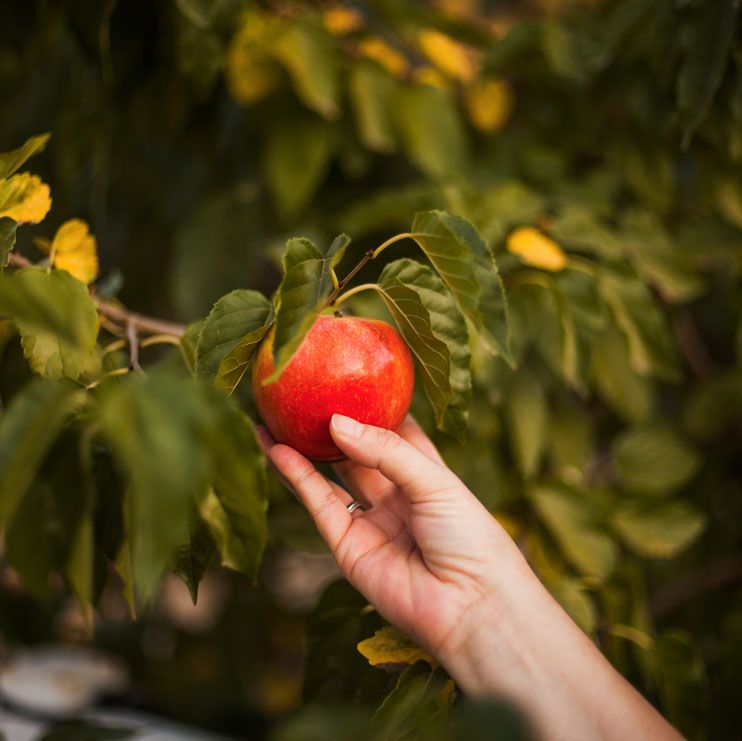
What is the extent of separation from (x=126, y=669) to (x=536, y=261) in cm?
162

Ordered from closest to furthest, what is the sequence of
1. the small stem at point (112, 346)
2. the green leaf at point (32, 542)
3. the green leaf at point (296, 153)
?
the green leaf at point (32, 542)
the small stem at point (112, 346)
the green leaf at point (296, 153)

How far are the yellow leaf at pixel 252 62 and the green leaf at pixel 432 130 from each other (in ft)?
0.70

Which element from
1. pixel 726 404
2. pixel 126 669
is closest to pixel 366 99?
pixel 726 404

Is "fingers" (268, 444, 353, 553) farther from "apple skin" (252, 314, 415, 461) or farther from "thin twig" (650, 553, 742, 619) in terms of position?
"thin twig" (650, 553, 742, 619)

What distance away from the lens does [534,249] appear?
92 cm

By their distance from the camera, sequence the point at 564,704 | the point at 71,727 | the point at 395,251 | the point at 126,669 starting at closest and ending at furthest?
the point at 564,704
the point at 71,727
the point at 395,251
the point at 126,669

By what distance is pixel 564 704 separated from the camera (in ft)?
1.92

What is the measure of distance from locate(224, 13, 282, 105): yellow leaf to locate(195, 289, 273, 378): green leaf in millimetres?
634

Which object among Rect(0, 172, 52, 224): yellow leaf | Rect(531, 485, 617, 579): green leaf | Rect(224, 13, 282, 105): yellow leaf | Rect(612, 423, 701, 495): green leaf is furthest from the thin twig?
Rect(0, 172, 52, 224): yellow leaf

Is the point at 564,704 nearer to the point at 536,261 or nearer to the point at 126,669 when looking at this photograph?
the point at 536,261

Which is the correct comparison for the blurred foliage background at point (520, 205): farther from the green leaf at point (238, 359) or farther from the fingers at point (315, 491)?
the green leaf at point (238, 359)

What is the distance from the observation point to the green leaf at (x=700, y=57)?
33.0 inches

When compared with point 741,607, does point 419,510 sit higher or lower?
higher

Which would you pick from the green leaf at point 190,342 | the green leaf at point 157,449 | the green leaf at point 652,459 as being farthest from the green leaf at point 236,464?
the green leaf at point 652,459
